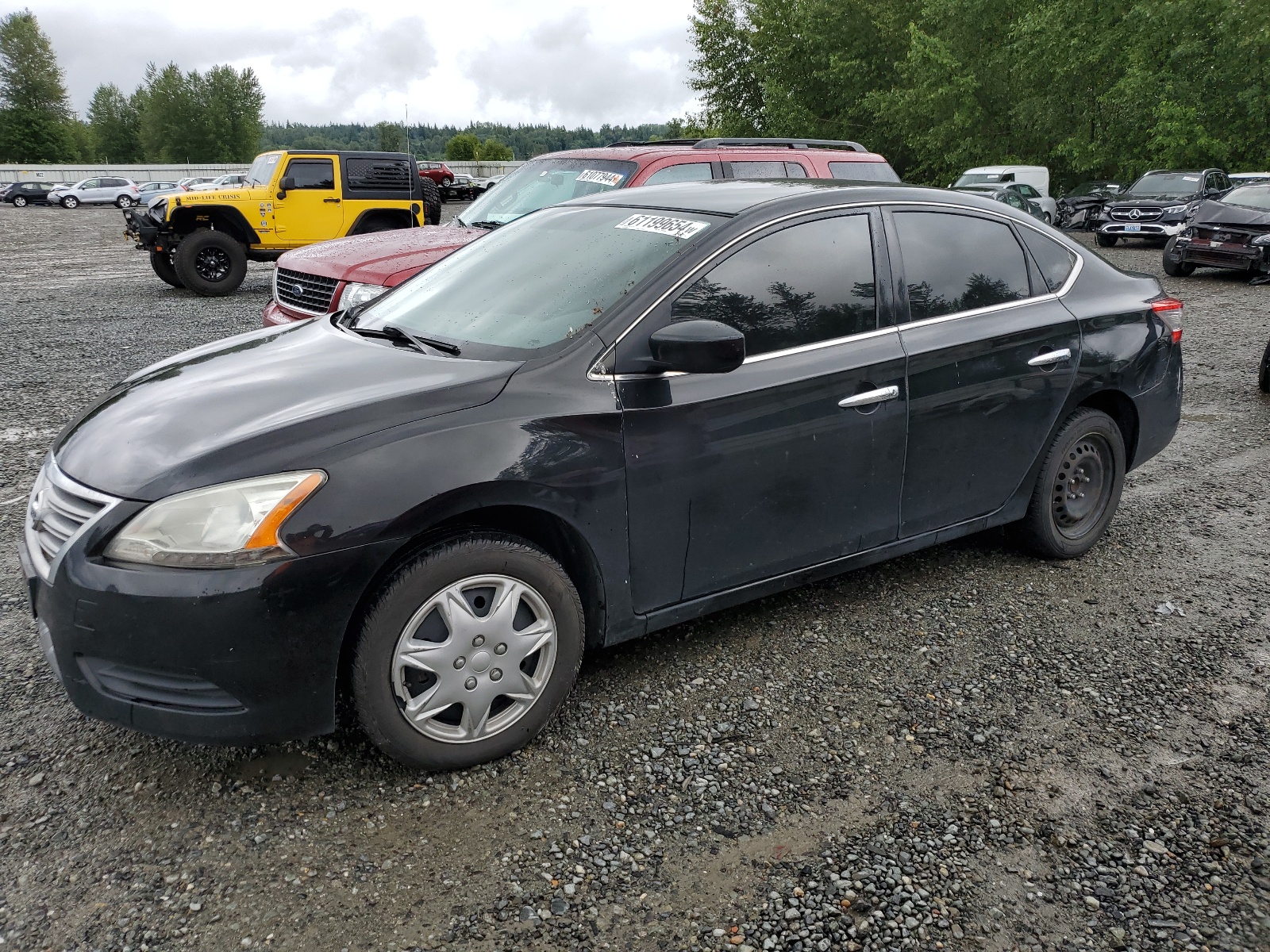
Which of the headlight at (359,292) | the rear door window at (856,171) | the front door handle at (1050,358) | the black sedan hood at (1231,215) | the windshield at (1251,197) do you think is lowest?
the front door handle at (1050,358)

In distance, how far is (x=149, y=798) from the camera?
278cm

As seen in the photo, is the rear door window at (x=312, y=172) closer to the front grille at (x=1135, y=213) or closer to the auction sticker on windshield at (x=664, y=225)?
the auction sticker on windshield at (x=664, y=225)

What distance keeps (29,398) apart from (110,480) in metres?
6.03

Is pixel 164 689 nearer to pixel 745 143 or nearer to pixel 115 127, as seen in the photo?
pixel 745 143

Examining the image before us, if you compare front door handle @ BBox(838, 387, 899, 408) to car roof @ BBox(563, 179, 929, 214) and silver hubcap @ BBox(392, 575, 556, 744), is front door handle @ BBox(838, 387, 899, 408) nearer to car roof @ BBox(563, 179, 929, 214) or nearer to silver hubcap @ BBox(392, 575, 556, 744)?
car roof @ BBox(563, 179, 929, 214)

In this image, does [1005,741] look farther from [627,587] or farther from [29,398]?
[29,398]

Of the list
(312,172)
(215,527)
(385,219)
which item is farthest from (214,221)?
(215,527)

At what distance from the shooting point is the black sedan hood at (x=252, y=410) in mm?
2623

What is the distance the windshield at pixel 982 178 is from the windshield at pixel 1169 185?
345cm

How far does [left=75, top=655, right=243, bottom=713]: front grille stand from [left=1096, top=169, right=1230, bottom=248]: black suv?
22162mm

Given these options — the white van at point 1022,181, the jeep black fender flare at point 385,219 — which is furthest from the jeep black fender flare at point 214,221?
the white van at point 1022,181

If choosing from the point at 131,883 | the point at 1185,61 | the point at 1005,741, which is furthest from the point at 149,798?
the point at 1185,61

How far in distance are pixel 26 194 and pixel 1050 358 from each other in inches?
2100

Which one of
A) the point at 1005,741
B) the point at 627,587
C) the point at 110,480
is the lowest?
the point at 1005,741
